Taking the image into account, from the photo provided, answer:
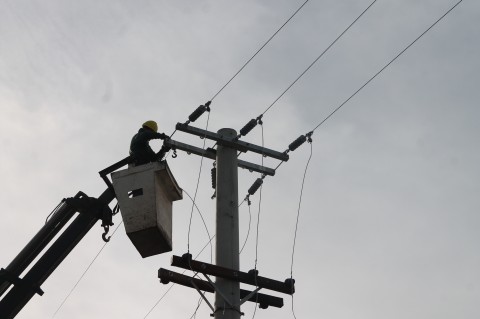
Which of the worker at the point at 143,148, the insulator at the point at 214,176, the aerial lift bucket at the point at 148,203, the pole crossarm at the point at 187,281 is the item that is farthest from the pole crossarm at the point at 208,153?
the pole crossarm at the point at 187,281

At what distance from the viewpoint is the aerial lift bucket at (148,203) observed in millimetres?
7633

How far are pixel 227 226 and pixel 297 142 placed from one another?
5.25 feet

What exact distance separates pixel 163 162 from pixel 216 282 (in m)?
1.72

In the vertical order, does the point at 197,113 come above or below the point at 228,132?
above

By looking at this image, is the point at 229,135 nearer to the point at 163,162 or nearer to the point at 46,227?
the point at 163,162

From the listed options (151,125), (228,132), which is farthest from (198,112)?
(151,125)

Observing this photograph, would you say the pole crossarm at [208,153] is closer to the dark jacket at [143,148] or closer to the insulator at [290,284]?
the dark jacket at [143,148]

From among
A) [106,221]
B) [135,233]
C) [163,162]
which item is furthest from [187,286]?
[106,221]

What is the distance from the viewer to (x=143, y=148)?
887 cm

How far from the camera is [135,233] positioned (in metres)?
7.62

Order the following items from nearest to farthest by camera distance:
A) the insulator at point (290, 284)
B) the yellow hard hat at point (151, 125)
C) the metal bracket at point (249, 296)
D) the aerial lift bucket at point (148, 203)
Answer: the metal bracket at point (249, 296) < the insulator at point (290, 284) < the aerial lift bucket at point (148, 203) < the yellow hard hat at point (151, 125)

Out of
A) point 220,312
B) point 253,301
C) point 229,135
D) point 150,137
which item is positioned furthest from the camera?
point 150,137

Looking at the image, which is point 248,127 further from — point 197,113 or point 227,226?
point 227,226

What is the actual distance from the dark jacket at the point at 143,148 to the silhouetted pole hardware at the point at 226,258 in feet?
1.92
